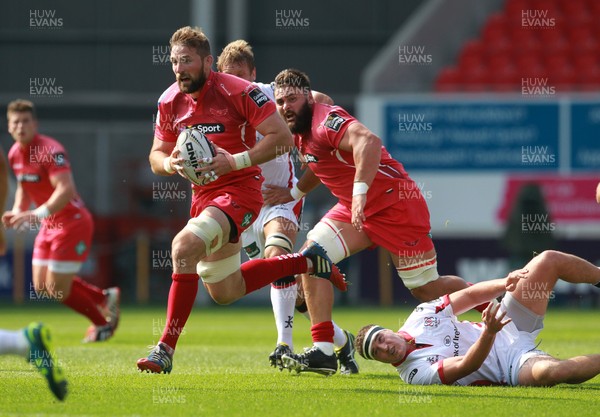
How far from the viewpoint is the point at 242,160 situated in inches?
278

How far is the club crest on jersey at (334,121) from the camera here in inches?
303

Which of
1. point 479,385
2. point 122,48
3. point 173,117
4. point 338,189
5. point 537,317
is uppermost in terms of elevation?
point 122,48

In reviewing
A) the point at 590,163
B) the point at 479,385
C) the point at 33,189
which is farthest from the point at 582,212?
the point at 479,385

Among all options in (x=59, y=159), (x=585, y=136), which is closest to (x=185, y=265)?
(x=59, y=159)

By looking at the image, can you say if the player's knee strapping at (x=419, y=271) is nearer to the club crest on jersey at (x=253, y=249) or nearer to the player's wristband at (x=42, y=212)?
the club crest on jersey at (x=253, y=249)

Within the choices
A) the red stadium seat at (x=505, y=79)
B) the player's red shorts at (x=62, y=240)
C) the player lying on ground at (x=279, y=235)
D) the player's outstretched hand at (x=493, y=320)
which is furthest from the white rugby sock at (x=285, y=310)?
the red stadium seat at (x=505, y=79)

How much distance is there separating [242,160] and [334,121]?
0.94 metres

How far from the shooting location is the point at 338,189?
8.21m

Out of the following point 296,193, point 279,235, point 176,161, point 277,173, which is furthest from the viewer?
point 277,173

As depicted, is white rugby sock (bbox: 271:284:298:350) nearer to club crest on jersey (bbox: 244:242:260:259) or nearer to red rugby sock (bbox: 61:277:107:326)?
club crest on jersey (bbox: 244:242:260:259)

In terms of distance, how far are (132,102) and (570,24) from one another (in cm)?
922

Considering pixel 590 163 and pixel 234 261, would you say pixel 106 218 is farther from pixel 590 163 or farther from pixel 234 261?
A: pixel 234 261

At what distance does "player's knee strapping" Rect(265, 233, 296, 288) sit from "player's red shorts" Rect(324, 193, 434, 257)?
0.49 metres

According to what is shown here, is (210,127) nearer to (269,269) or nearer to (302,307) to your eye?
(269,269)
